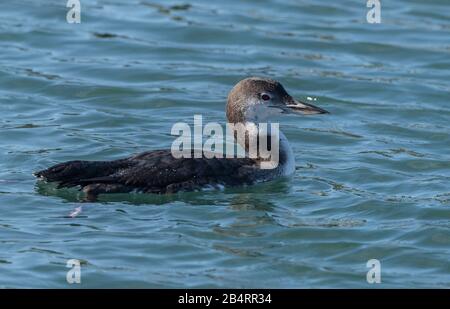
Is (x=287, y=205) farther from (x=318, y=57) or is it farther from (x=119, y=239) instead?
(x=318, y=57)

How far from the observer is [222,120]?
604 inches

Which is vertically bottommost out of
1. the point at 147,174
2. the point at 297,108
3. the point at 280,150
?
the point at 147,174

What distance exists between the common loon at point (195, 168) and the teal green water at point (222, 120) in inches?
5.6

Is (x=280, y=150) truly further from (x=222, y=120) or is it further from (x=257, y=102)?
(x=222, y=120)

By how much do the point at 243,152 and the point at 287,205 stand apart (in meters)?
1.53

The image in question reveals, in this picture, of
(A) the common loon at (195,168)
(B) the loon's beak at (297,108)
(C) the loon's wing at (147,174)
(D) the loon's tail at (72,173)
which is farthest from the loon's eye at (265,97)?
(D) the loon's tail at (72,173)

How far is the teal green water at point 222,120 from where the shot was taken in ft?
35.5

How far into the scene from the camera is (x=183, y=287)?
10.3 meters

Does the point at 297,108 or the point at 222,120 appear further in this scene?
the point at 222,120

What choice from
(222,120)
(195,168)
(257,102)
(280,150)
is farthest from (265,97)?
(222,120)

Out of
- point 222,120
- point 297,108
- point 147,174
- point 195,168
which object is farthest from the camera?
point 222,120

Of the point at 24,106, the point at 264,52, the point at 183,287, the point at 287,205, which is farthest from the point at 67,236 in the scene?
the point at 264,52

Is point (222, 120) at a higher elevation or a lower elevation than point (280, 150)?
higher

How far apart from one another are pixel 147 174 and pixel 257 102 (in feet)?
5.21
